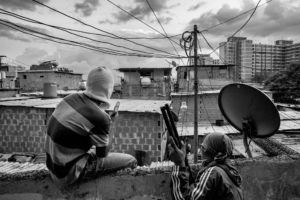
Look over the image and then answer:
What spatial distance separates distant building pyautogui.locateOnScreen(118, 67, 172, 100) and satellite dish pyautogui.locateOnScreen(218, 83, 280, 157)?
19451 mm

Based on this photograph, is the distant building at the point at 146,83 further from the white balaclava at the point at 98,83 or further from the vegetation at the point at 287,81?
the white balaclava at the point at 98,83

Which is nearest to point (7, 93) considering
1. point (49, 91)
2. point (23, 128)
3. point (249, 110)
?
point (49, 91)

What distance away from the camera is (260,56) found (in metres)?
70.9

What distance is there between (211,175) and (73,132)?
114cm

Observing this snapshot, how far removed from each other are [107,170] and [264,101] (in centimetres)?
210

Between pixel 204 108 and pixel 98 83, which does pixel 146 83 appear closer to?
pixel 204 108

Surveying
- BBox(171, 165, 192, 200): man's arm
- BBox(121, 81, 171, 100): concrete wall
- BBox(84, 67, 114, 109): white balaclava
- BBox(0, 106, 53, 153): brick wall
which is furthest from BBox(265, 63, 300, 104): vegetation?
BBox(84, 67, 114, 109): white balaclava

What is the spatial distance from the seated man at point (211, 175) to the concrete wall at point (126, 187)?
568 millimetres

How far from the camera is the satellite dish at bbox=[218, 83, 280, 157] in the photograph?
3268 millimetres

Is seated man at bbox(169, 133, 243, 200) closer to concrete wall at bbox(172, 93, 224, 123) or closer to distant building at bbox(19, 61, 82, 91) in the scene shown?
concrete wall at bbox(172, 93, 224, 123)

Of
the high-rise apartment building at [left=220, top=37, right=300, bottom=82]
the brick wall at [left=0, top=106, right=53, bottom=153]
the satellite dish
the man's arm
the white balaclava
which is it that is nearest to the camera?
the man's arm

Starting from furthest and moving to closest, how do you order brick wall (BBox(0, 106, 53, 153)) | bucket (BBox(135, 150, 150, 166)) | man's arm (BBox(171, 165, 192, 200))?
brick wall (BBox(0, 106, 53, 153)) < bucket (BBox(135, 150, 150, 166)) < man's arm (BBox(171, 165, 192, 200))

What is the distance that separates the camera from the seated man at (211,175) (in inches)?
73.1

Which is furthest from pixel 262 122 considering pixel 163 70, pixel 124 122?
pixel 163 70
